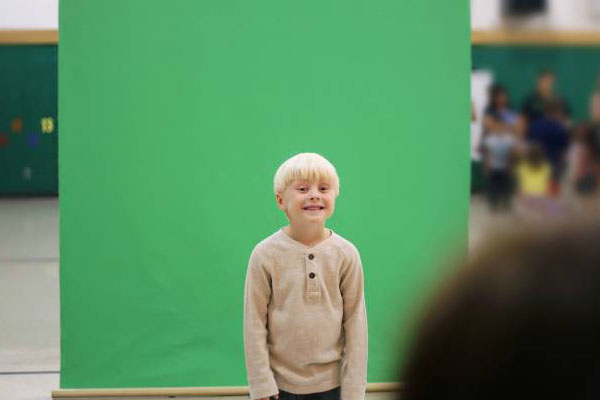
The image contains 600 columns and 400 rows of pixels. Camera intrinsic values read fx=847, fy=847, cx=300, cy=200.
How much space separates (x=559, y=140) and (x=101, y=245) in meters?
2.98

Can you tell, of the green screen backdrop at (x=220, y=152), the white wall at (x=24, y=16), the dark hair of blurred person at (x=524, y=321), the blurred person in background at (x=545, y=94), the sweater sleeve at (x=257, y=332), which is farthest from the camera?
the white wall at (x=24, y=16)

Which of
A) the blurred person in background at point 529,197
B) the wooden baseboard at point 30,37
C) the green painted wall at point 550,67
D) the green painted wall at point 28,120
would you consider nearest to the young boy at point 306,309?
the green painted wall at point 550,67

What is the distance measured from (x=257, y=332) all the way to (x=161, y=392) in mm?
1409

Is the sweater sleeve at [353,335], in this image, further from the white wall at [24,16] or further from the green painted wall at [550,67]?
the white wall at [24,16]

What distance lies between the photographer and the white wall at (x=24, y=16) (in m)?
12.3

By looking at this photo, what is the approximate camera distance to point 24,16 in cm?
1294

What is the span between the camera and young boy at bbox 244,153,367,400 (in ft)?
8.43

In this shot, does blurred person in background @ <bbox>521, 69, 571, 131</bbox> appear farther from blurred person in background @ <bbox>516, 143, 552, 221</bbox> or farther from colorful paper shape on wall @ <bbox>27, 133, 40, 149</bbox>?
colorful paper shape on wall @ <bbox>27, 133, 40, 149</bbox>

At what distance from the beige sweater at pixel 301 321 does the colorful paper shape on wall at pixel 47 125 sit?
40.4 feet

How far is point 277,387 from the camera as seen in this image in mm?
2584

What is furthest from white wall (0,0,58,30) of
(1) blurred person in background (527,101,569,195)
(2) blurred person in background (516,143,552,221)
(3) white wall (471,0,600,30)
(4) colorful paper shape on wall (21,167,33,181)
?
(2) blurred person in background (516,143,552,221)

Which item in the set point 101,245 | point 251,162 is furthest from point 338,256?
point 101,245

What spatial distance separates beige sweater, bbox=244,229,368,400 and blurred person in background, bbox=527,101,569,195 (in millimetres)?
1247

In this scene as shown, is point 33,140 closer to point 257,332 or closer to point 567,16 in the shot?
point 257,332
